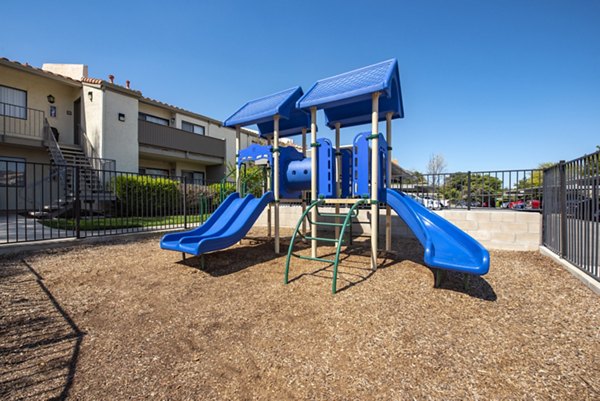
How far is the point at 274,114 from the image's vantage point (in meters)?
5.80

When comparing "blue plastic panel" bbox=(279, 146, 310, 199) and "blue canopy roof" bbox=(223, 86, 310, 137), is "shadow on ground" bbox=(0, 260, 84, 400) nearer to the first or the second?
"blue plastic panel" bbox=(279, 146, 310, 199)

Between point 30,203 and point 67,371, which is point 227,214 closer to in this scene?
point 67,371

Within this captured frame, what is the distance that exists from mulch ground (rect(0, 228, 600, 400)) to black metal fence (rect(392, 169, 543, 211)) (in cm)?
320

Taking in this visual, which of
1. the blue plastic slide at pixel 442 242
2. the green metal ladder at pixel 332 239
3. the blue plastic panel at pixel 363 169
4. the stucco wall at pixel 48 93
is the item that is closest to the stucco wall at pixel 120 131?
the stucco wall at pixel 48 93

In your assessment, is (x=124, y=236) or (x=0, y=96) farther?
(x=0, y=96)

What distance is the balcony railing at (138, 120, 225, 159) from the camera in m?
15.3

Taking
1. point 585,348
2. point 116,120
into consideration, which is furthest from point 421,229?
point 116,120

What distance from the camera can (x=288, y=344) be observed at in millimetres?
2520

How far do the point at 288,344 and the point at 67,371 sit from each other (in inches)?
68.9

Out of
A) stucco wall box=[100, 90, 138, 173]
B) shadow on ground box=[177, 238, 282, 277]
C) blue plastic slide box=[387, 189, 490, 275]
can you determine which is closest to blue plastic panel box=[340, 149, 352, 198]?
blue plastic slide box=[387, 189, 490, 275]

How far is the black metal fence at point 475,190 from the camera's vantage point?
7258mm

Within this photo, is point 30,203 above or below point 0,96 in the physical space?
below

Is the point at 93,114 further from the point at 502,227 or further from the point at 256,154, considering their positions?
the point at 502,227

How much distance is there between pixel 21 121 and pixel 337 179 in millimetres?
15290
